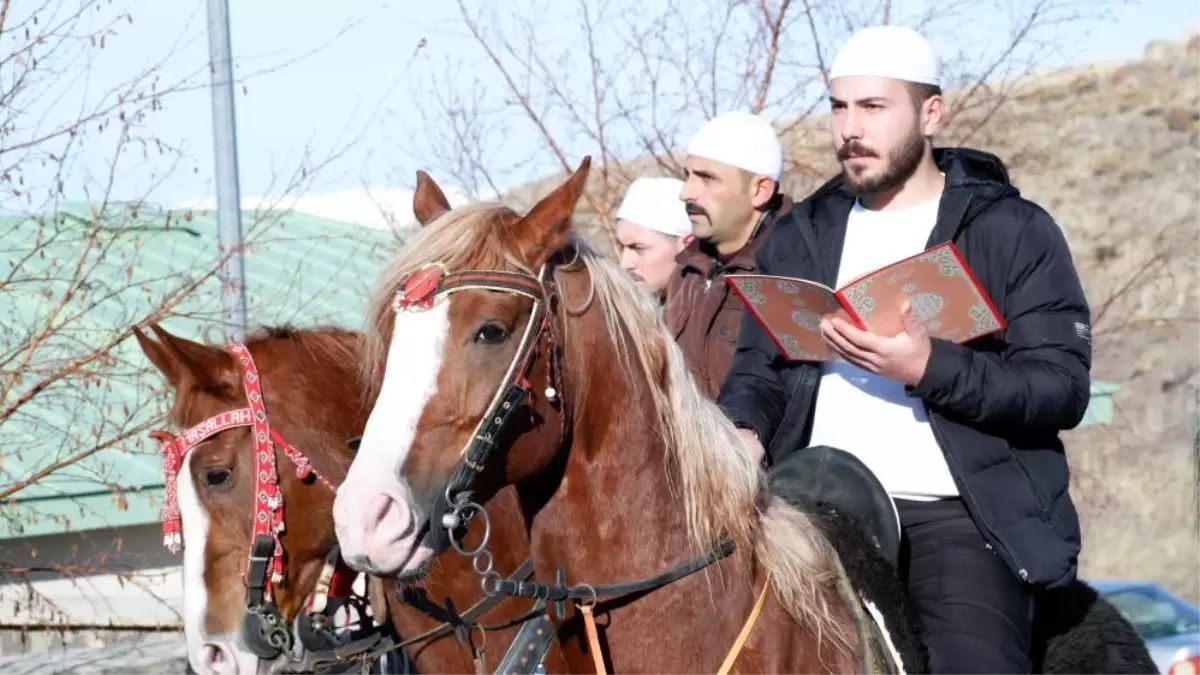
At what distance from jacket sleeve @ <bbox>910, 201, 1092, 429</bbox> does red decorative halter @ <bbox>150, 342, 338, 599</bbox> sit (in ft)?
7.83

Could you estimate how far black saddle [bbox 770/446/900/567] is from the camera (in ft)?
12.5

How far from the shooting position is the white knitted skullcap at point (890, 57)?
3.99 metres

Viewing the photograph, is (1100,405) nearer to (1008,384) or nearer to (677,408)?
(1008,384)

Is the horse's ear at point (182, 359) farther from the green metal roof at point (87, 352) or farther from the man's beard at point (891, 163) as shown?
the man's beard at point (891, 163)

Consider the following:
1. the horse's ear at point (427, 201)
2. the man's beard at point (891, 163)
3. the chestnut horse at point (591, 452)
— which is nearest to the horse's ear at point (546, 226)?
the chestnut horse at point (591, 452)

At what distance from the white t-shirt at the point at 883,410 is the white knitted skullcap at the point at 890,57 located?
Result: 1.13ft

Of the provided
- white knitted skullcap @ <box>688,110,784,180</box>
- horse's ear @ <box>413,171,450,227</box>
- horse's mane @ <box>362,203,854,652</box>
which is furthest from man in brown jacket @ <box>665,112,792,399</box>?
horse's mane @ <box>362,203,854,652</box>

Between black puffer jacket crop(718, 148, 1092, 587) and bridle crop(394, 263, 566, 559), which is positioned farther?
black puffer jacket crop(718, 148, 1092, 587)

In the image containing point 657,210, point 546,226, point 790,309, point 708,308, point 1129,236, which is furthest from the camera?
point 1129,236

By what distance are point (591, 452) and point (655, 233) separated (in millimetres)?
3655

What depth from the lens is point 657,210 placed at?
6961 mm

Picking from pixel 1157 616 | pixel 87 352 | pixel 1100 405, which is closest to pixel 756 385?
pixel 87 352

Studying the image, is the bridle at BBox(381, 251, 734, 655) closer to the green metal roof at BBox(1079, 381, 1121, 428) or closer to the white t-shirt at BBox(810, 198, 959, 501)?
the white t-shirt at BBox(810, 198, 959, 501)

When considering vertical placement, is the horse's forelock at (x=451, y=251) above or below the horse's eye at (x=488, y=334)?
above
